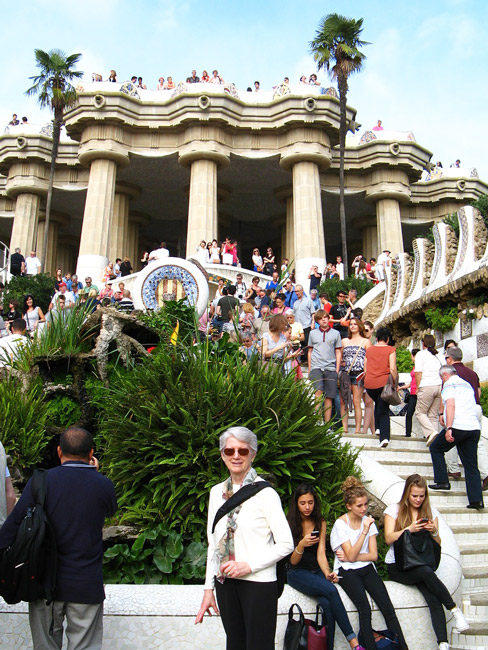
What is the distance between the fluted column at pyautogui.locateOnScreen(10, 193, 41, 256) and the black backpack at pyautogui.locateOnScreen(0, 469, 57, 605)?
31361 mm

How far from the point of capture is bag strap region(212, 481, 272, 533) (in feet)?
11.9

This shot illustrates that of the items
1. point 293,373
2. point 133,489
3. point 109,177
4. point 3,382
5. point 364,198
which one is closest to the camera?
point 133,489

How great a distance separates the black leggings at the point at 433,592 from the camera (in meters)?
5.10

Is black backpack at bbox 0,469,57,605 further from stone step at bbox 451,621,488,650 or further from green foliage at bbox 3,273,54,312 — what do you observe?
green foliage at bbox 3,273,54,312

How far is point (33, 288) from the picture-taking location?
2148 cm

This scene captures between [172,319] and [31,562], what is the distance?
627 cm

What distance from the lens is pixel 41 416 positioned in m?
7.34

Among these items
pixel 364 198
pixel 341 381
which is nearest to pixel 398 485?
pixel 341 381

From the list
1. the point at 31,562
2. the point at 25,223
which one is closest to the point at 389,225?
the point at 25,223

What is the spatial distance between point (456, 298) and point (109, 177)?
21252mm

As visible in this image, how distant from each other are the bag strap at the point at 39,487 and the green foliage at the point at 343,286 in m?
16.8

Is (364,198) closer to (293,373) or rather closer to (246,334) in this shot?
(246,334)

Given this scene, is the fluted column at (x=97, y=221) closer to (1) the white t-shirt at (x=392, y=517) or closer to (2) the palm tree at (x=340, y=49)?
(2) the palm tree at (x=340, y=49)

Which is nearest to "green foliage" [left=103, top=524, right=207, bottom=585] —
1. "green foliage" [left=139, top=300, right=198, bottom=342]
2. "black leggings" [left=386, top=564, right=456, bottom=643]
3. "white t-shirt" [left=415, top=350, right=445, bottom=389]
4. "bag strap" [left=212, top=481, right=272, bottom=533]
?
"black leggings" [left=386, top=564, right=456, bottom=643]
